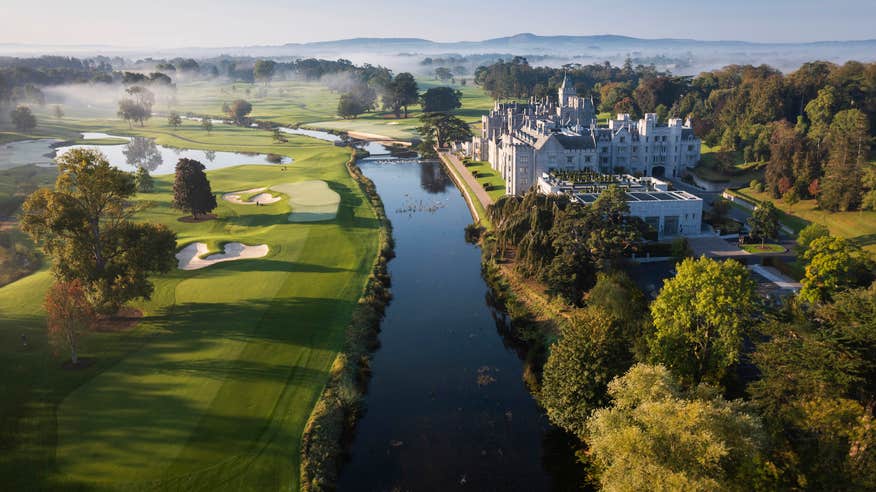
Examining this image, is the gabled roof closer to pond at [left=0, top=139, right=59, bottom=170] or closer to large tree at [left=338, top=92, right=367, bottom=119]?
pond at [left=0, top=139, right=59, bottom=170]

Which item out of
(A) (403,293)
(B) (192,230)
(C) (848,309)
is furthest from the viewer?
(B) (192,230)

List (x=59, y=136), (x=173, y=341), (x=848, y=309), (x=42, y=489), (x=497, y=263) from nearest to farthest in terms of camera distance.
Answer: (x=42, y=489)
(x=848, y=309)
(x=173, y=341)
(x=497, y=263)
(x=59, y=136)

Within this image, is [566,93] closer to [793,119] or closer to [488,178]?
[793,119]

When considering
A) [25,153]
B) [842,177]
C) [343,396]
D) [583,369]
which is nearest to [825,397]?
[583,369]

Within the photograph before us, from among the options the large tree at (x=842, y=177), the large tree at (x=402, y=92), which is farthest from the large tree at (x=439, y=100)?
the large tree at (x=842, y=177)

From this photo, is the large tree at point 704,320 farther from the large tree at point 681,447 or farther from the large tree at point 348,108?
the large tree at point 348,108

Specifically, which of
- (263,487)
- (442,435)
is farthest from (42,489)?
(442,435)

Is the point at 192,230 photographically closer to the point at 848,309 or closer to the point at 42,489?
the point at 42,489
